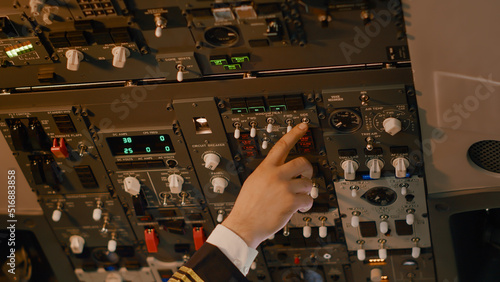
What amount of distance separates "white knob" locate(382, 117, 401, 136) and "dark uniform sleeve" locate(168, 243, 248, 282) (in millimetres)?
997

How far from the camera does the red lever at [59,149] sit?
10.6 feet

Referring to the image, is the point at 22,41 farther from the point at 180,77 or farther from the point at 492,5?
the point at 492,5

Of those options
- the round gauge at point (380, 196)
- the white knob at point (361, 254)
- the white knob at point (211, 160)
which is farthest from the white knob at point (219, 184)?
the white knob at point (361, 254)

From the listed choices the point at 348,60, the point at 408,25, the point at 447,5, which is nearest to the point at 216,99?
the point at 348,60

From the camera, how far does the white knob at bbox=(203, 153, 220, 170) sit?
123 inches

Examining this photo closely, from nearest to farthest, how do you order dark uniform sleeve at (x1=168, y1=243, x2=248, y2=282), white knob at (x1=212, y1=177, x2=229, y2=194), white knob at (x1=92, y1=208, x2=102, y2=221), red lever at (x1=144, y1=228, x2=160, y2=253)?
dark uniform sleeve at (x1=168, y1=243, x2=248, y2=282) → white knob at (x1=212, y1=177, x2=229, y2=194) → white knob at (x1=92, y1=208, x2=102, y2=221) → red lever at (x1=144, y1=228, x2=160, y2=253)

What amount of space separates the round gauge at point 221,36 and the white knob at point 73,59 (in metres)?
0.68

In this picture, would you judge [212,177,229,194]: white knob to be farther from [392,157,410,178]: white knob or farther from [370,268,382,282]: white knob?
[370,268,382,282]: white knob

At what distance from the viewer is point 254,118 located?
3.02 meters

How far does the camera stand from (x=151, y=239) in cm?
361

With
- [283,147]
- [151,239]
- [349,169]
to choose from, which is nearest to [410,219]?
[349,169]

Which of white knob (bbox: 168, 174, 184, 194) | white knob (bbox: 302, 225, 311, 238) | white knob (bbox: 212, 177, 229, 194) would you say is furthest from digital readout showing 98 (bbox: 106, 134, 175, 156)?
white knob (bbox: 302, 225, 311, 238)

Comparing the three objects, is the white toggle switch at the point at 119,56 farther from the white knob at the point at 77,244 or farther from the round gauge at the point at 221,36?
the white knob at the point at 77,244

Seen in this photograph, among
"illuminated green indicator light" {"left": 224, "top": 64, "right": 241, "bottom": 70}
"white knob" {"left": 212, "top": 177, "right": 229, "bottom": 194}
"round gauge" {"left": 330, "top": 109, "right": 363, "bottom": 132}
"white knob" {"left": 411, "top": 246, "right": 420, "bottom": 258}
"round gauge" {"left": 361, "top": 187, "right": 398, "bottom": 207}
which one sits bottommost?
"white knob" {"left": 411, "top": 246, "right": 420, "bottom": 258}
